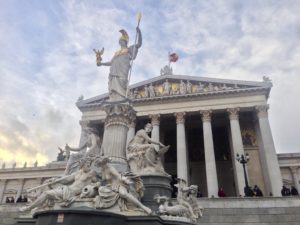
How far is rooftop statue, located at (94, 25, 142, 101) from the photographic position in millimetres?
9812

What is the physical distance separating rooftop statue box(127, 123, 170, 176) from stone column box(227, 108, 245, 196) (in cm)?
1865

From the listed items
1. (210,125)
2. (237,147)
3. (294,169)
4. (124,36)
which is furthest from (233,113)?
(124,36)

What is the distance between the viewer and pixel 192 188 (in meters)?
7.31

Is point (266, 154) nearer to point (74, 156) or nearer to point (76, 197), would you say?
point (74, 156)

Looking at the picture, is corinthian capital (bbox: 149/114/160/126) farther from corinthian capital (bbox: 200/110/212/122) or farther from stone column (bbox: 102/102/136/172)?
stone column (bbox: 102/102/136/172)

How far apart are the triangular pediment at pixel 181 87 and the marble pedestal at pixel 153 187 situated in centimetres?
2201

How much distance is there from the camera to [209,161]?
2678 cm

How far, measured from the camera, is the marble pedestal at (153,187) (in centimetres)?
748

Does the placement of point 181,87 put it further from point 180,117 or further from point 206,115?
point 206,115

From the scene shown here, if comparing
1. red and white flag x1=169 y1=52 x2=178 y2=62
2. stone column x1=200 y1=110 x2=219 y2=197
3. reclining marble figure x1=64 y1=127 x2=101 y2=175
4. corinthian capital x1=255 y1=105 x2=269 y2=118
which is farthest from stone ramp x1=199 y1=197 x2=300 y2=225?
red and white flag x1=169 y1=52 x2=178 y2=62

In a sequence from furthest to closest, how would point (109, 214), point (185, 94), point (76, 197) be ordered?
point (185, 94) < point (76, 197) < point (109, 214)

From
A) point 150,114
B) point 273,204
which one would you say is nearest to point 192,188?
point 273,204

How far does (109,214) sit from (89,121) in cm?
2776

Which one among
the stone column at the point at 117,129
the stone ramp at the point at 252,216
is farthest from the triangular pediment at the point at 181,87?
the stone column at the point at 117,129
